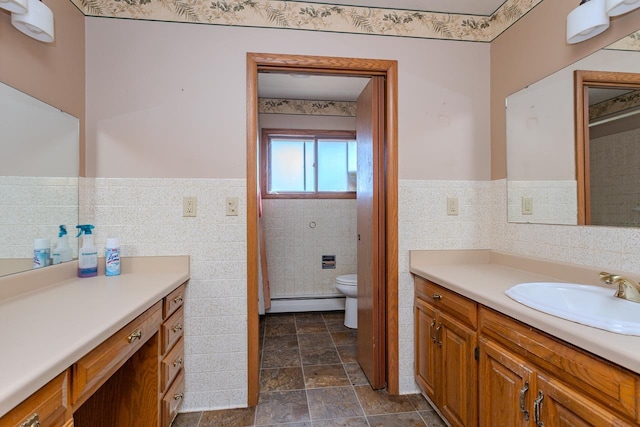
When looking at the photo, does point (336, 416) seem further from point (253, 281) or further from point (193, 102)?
point (193, 102)

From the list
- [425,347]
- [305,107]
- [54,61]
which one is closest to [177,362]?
[425,347]

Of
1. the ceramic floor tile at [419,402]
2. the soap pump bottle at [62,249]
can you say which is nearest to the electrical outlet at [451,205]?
the ceramic floor tile at [419,402]

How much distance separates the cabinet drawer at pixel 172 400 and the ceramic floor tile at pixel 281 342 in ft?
2.99

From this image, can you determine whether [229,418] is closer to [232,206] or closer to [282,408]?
[282,408]

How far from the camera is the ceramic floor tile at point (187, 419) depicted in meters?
1.64

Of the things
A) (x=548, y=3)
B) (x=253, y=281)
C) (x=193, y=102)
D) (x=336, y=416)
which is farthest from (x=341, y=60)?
(x=336, y=416)

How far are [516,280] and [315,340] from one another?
175 centimetres

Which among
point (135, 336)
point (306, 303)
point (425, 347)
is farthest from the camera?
point (306, 303)

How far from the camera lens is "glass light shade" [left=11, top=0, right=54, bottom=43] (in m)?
1.18

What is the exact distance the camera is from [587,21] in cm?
127

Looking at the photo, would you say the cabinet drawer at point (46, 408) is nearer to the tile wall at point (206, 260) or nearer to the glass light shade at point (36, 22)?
the tile wall at point (206, 260)

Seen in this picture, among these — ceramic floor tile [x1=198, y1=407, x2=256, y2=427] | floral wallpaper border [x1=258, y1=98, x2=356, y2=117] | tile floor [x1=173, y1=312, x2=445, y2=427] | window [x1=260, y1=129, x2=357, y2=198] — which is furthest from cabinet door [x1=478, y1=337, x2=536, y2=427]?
floral wallpaper border [x1=258, y1=98, x2=356, y2=117]

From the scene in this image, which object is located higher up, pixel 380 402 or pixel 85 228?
pixel 85 228

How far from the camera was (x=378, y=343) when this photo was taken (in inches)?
75.9
